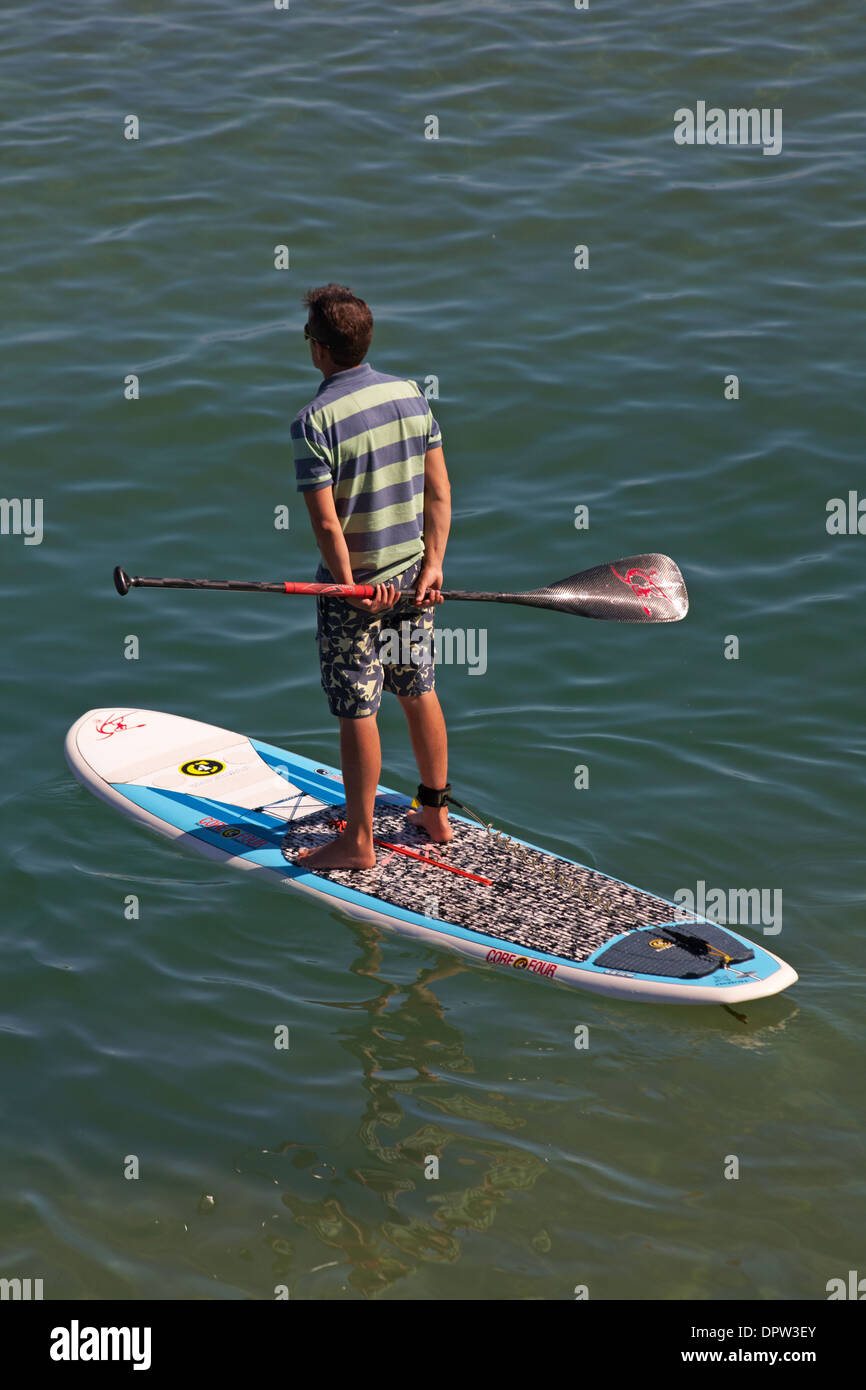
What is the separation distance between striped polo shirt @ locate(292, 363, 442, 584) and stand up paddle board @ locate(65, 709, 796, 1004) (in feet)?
4.76

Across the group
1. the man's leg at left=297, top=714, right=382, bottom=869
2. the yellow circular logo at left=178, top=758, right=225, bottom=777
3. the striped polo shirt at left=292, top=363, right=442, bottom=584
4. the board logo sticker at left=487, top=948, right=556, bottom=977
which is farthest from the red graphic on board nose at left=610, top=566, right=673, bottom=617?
the yellow circular logo at left=178, top=758, right=225, bottom=777

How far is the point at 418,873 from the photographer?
21.8ft

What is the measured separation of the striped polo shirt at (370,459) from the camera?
5547mm

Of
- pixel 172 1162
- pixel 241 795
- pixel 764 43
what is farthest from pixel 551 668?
pixel 764 43

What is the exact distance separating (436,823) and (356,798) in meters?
0.53

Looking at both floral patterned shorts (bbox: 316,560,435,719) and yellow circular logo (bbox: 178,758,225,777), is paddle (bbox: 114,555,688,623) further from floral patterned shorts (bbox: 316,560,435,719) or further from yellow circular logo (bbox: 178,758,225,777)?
yellow circular logo (bbox: 178,758,225,777)

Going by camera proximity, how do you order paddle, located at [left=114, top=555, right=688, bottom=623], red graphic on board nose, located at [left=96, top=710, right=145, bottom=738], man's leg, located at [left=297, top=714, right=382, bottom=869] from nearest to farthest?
1. man's leg, located at [left=297, top=714, right=382, bottom=869]
2. paddle, located at [left=114, top=555, right=688, bottom=623]
3. red graphic on board nose, located at [left=96, top=710, right=145, bottom=738]

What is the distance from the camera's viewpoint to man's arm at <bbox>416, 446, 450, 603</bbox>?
5.95 metres

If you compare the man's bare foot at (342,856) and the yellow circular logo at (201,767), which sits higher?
the yellow circular logo at (201,767)

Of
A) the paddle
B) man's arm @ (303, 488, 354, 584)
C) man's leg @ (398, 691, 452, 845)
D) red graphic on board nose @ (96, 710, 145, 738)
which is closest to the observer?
man's arm @ (303, 488, 354, 584)

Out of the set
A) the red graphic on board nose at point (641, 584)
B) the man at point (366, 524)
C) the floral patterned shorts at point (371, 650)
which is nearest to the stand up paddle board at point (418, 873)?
the man at point (366, 524)

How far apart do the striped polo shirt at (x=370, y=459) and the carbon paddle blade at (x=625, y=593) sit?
0.87 metres

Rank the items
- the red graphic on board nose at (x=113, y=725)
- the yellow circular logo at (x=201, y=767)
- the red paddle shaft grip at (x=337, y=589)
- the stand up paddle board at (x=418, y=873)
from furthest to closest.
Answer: the red graphic on board nose at (x=113, y=725) < the yellow circular logo at (x=201, y=767) < the stand up paddle board at (x=418, y=873) < the red paddle shaft grip at (x=337, y=589)

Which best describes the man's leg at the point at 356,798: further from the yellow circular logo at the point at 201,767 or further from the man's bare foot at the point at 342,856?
the yellow circular logo at the point at 201,767
